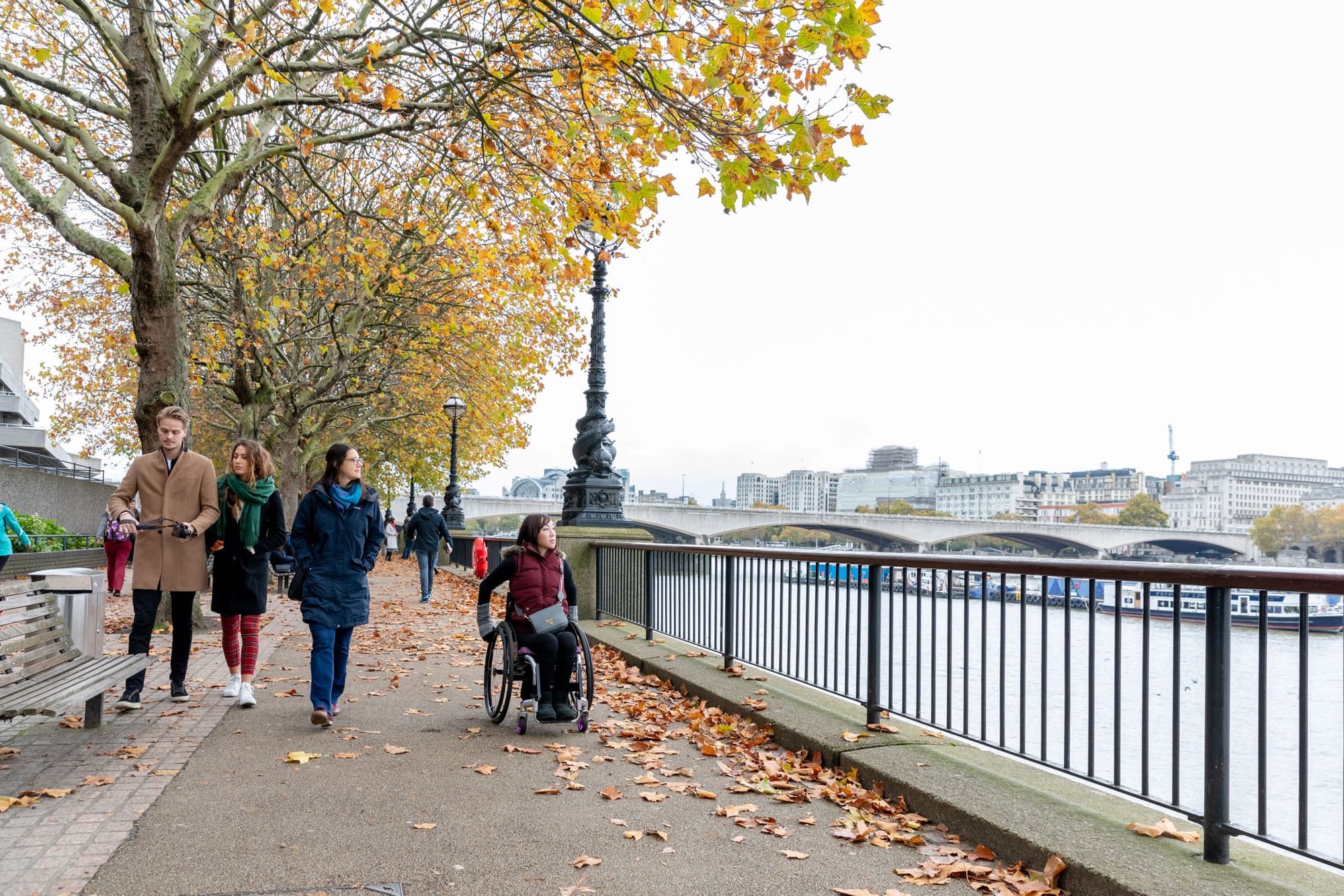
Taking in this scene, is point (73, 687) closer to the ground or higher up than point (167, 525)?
closer to the ground

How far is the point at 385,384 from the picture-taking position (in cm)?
2731

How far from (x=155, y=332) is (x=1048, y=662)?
941 cm

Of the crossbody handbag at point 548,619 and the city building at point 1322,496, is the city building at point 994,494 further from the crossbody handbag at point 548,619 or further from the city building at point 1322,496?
the crossbody handbag at point 548,619

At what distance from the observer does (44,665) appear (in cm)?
579

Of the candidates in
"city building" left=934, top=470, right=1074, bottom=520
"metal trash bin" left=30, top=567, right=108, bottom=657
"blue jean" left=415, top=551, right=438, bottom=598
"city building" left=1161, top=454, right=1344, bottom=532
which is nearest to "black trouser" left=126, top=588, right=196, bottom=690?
"metal trash bin" left=30, top=567, right=108, bottom=657

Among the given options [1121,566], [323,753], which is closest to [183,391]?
[323,753]

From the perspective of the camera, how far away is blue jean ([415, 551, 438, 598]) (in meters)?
17.8

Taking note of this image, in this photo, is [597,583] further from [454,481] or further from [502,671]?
[454,481]

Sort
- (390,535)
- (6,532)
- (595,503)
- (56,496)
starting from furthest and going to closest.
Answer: (56,496) → (390,535) → (6,532) → (595,503)

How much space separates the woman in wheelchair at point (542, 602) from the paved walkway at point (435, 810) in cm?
27

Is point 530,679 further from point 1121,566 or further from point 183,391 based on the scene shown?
A: point 183,391

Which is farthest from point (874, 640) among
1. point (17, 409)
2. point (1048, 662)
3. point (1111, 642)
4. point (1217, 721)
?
point (17, 409)

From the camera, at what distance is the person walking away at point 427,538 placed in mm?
17656

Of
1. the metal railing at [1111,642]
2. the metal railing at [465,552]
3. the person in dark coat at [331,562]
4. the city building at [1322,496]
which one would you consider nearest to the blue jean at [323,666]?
the person in dark coat at [331,562]
